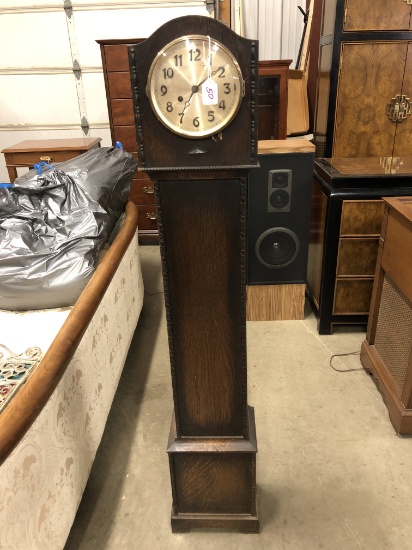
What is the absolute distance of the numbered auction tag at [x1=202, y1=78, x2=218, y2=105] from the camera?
906mm

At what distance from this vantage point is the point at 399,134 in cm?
245

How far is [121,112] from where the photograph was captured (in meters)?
2.99

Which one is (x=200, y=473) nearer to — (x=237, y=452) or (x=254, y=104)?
(x=237, y=452)

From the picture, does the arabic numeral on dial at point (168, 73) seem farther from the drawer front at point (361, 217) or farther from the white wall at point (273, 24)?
the white wall at point (273, 24)

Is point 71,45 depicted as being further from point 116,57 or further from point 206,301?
point 206,301

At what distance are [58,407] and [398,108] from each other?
2206 mm

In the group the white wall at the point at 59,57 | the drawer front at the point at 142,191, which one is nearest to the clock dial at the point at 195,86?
the drawer front at the point at 142,191

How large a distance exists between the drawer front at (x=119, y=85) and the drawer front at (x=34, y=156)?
0.49 m

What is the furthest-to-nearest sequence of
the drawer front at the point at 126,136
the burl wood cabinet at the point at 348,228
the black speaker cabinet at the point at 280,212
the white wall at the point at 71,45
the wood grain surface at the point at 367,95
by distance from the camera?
the white wall at the point at 71,45 → the drawer front at the point at 126,136 → the wood grain surface at the point at 367,95 → the black speaker cabinet at the point at 280,212 → the burl wood cabinet at the point at 348,228

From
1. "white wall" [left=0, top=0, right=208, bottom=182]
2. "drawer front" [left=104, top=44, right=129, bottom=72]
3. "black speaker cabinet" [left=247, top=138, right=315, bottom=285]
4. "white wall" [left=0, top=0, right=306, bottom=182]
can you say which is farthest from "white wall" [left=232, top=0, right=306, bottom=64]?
"black speaker cabinet" [left=247, top=138, right=315, bottom=285]

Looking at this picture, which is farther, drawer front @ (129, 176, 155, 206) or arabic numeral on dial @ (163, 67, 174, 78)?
drawer front @ (129, 176, 155, 206)

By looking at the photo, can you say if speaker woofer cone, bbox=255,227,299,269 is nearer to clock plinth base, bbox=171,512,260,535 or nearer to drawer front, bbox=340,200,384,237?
drawer front, bbox=340,200,384,237

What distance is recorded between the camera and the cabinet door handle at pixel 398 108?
2.37m

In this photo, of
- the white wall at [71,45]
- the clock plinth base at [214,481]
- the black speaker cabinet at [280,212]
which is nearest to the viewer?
the clock plinth base at [214,481]
